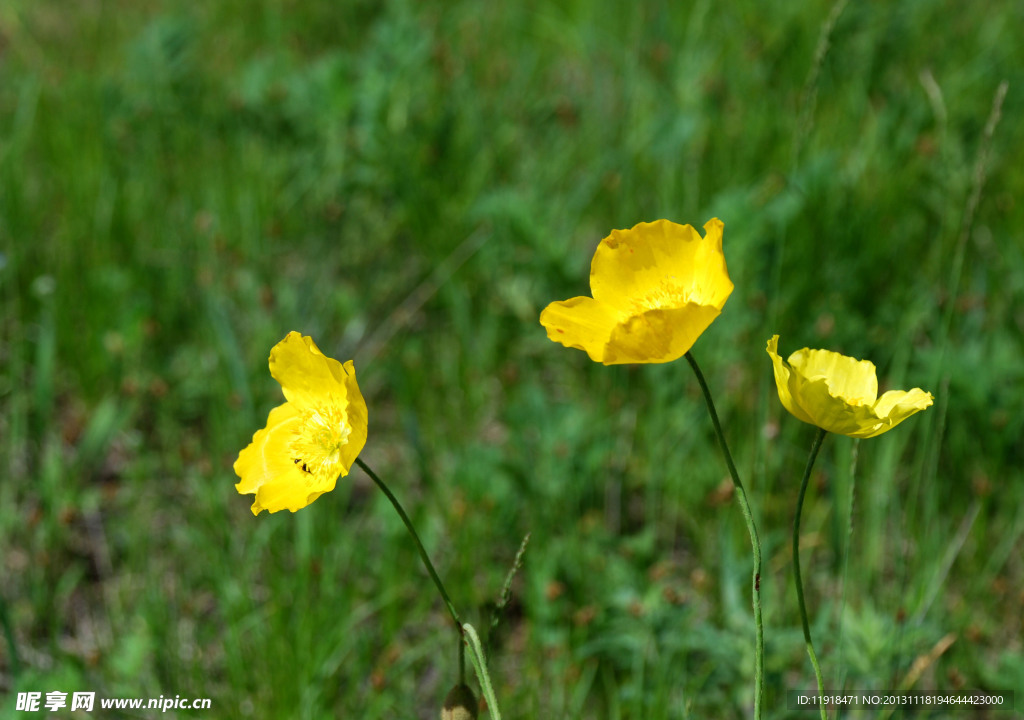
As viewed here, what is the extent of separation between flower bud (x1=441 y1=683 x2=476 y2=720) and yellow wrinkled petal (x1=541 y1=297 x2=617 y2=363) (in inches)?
19.3

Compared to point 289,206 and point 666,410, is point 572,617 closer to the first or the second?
point 666,410

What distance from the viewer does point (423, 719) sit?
1991 mm

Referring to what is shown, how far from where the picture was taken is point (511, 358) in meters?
2.77

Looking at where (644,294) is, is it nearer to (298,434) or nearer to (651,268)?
(651,268)

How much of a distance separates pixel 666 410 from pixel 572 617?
27.3 inches

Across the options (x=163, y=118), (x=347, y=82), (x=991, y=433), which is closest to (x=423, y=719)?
(x=991, y=433)

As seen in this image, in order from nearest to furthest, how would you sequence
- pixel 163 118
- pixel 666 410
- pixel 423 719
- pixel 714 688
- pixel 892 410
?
1. pixel 892 410
2. pixel 714 688
3. pixel 423 719
4. pixel 666 410
5. pixel 163 118

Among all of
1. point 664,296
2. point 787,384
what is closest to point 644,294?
point 664,296

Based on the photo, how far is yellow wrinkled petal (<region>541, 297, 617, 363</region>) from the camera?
121cm

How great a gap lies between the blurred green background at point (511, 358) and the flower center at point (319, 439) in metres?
0.63

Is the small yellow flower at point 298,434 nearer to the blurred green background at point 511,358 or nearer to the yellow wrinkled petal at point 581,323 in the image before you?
the yellow wrinkled petal at point 581,323

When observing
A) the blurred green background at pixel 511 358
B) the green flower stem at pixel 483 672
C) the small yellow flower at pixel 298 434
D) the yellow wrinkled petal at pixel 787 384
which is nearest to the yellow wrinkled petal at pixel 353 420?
the small yellow flower at pixel 298 434

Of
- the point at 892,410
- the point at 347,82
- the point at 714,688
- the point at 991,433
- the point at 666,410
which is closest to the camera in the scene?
the point at 892,410

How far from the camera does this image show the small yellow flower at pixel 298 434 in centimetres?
132
